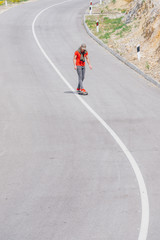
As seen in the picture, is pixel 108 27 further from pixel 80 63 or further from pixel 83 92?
pixel 83 92

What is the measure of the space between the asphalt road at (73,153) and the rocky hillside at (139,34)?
3.91 ft

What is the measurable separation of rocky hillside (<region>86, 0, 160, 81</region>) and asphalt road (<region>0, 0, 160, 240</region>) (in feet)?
3.91

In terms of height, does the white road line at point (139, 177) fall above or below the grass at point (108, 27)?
above

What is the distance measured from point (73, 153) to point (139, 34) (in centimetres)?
1635

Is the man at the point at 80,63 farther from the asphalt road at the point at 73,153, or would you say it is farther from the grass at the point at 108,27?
the grass at the point at 108,27

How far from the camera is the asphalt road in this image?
735cm

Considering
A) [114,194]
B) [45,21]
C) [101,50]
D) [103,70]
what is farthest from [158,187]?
[45,21]

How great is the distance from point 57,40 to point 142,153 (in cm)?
1857

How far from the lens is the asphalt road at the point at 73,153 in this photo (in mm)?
7352

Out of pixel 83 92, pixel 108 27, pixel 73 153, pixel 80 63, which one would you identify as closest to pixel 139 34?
pixel 108 27

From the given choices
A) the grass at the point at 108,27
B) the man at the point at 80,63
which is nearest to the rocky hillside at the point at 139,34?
the grass at the point at 108,27

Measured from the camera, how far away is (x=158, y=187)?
877cm

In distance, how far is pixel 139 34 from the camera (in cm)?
2553

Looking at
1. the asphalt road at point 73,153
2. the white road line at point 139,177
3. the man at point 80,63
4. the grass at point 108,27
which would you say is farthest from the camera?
the grass at point 108,27
